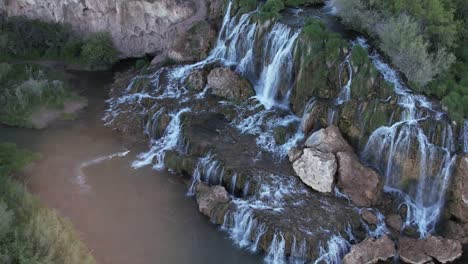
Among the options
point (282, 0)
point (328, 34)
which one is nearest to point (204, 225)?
point (328, 34)

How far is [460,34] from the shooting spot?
2689cm

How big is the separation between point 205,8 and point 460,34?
16.9m

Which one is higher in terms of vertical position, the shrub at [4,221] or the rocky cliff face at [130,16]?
the rocky cliff face at [130,16]

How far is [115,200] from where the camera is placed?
76.5 ft

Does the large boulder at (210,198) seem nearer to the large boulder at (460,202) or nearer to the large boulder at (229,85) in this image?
the large boulder at (229,85)

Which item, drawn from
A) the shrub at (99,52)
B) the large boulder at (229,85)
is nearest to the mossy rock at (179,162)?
the large boulder at (229,85)

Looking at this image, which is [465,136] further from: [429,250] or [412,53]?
[429,250]

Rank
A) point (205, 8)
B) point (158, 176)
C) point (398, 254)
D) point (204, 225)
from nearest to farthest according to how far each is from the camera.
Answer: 1. point (398, 254)
2. point (204, 225)
3. point (158, 176)
4. point (205, 8)

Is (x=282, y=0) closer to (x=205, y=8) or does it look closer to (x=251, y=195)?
(x=205, y=8)

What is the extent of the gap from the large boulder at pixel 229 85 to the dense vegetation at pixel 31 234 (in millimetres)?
12613

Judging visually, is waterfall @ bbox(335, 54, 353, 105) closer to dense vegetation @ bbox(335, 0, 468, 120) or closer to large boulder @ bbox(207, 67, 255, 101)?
dense vegetation @ bbox(335, 0, 468, 120)

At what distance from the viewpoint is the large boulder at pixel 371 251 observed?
65.1 feet

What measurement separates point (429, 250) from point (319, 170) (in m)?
5.76

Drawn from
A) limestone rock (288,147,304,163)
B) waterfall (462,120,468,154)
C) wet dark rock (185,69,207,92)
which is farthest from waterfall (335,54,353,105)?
wet dark rock (185,69,207,92)
